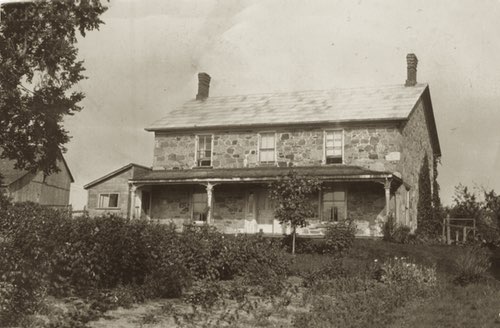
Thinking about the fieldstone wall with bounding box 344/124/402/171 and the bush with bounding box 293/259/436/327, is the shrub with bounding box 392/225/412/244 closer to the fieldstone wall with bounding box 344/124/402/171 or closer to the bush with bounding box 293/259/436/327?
the fieldstone wall with bounding box 344/124/402/171

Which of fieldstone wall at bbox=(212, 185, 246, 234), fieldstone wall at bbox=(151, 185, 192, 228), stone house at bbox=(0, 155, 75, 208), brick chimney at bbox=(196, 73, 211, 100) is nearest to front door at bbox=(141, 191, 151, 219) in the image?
fieldstone wall at bbox=(151, 185, 192, 228)

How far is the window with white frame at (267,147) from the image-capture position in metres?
23.1

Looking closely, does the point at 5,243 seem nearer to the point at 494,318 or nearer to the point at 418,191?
the point at 494,318

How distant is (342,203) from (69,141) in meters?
10.1

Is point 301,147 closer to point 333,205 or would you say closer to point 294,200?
point 333,205

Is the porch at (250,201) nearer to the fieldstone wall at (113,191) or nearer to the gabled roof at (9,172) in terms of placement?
the fieldstone wall at (113,191)

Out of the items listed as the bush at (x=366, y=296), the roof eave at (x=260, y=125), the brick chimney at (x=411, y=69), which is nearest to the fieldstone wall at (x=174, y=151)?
the roof eave at (x=260, y=125)

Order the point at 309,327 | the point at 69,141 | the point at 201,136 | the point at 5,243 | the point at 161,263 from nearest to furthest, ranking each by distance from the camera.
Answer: the point at 309,327 < the point at 5,243 < the point at 161,263 < the point at 69,141 < the point at 201,136

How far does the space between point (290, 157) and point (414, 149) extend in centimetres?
547

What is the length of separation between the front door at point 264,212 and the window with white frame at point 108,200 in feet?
22.2

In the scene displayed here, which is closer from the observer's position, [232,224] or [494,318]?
[494,318]

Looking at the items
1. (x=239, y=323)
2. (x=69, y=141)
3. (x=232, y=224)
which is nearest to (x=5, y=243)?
(x=239, y=323)

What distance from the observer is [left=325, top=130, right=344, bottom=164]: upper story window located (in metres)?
22.1

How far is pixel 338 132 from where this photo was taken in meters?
22.3
